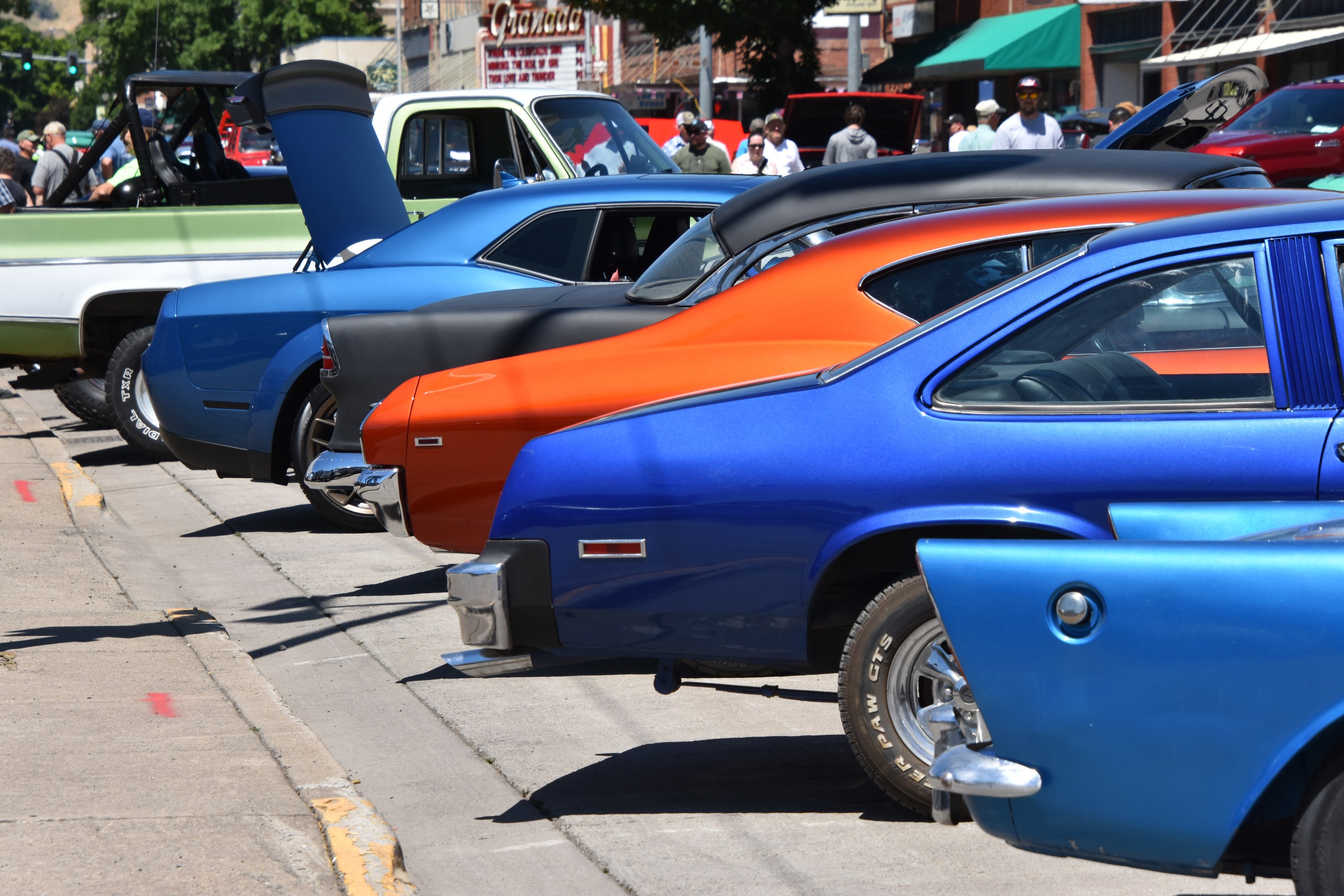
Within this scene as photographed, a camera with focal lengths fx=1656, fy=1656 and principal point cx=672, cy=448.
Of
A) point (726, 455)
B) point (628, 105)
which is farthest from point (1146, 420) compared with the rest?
point (628, 105)

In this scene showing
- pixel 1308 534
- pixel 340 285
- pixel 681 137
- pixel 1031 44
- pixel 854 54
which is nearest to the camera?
pixel 1308 534

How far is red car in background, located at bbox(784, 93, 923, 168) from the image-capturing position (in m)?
27.0

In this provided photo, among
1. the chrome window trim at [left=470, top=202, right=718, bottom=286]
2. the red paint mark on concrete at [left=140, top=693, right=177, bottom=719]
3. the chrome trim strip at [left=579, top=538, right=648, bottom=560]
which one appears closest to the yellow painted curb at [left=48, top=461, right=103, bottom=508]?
the chrome window trim at [left=470, top=202, right=718, bottom=286]

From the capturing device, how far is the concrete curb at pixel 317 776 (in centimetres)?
406

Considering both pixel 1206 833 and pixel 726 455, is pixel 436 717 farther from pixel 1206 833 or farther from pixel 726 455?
pixel 1206 833

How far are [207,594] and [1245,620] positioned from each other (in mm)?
5704

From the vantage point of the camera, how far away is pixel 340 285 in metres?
8.32

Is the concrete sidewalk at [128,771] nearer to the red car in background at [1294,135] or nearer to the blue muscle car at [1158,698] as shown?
the blue muscle car at [1158,698]

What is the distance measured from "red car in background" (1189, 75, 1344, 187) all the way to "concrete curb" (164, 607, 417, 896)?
13629mm

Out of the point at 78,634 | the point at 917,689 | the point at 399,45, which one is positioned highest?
the point at 399,45

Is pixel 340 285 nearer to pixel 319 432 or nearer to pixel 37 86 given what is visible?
pixel 319 432

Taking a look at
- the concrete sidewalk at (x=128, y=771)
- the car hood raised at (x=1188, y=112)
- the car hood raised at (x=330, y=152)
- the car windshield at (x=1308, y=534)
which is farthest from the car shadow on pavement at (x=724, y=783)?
the car hood raised at (x=330, y=152)

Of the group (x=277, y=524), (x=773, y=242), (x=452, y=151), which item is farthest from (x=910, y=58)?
(x=773, y=242)

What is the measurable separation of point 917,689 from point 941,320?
0.95 m
